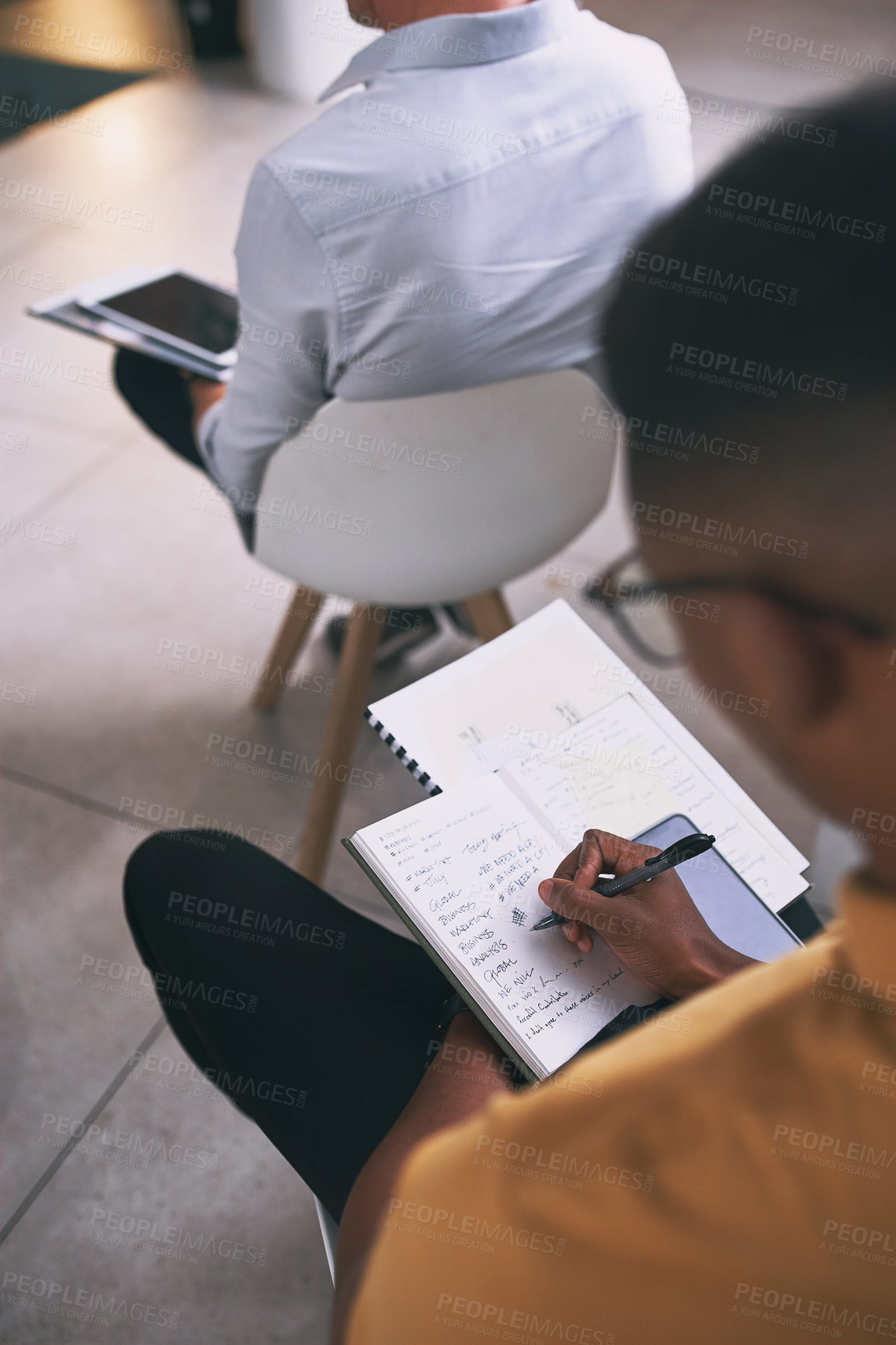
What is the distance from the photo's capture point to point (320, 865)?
1.42m

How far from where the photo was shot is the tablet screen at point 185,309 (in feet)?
4.38

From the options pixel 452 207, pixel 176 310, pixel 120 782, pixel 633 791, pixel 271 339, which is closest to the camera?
pixel 633 791

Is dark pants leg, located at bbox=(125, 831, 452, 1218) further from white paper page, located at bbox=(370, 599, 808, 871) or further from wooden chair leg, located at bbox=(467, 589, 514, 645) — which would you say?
wooden chair leg, located at bbox=(467, 589, 514, 645)

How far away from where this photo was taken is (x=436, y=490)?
115 centimetres

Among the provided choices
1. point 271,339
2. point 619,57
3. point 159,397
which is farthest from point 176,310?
point 619,57

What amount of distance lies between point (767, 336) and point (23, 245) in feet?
9.25

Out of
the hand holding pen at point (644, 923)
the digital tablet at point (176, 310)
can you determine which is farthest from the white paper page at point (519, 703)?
the digital tablet at point (176, 310)

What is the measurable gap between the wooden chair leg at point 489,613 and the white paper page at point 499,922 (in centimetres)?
67

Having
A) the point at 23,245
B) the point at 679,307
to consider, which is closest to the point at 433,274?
the point at 679,307

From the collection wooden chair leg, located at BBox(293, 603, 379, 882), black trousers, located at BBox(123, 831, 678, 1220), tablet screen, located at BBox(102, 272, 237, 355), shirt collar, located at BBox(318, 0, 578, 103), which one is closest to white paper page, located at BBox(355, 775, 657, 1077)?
black trousers, located at BBox(123, 831, 678, 1220)

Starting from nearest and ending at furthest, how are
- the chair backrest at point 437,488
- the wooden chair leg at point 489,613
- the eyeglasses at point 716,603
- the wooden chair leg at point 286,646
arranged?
the eyeglasses at point 716,603 < the chair backrest at point 437,488 < the wooden chair leg at point 489,613 < the wooden chair leg at point 286,646

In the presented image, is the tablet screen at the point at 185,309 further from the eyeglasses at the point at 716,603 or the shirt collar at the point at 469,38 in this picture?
the eyeglasses at the point at 716,603

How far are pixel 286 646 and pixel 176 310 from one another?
1.76 ft

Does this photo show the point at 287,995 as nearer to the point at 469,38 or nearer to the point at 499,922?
the point at 499,922
